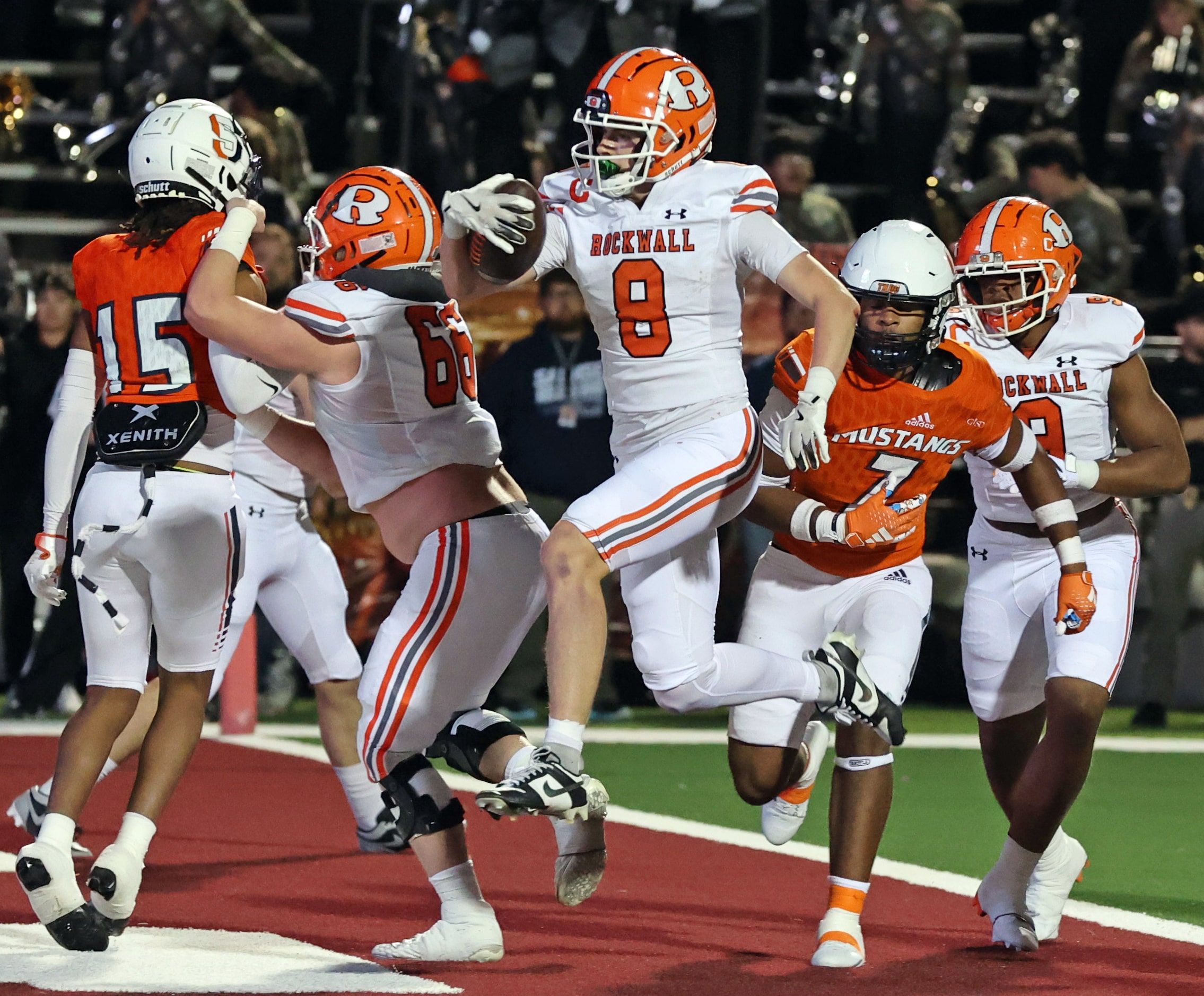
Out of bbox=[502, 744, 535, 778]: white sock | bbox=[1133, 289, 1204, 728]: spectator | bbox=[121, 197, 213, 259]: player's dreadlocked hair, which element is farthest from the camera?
bbox=[1133, 289, 1204, 728]: spectator

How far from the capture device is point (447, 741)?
4.52m

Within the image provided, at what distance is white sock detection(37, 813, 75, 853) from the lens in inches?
172

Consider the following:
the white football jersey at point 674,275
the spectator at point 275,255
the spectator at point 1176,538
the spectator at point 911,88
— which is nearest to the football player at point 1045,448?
the white football jersey at point 674,275

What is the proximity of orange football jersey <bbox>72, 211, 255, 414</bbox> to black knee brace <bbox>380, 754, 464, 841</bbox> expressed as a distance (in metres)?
0.97

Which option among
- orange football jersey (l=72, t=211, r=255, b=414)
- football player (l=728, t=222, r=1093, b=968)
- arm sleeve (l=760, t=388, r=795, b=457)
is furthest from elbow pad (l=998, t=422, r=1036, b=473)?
orange football jersey (l=72, t=211, r=255, b=414)

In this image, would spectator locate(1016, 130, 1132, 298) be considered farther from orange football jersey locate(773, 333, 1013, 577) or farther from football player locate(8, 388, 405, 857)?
orange football jersey locate(773, 333, 1013, 577)

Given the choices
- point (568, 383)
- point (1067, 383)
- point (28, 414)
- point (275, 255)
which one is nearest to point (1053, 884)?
point (1067, 383)

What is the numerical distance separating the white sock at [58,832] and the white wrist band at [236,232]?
1.33m

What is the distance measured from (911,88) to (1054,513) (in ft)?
22.0

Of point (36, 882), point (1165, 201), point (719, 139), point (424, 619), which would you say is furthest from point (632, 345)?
point (1165, 201)

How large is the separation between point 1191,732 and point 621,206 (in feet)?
19.0

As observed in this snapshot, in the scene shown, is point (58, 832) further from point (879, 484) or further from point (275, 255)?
point (275, 255)

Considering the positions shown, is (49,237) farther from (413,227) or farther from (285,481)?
(413,227)

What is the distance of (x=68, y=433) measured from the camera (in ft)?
15.4
